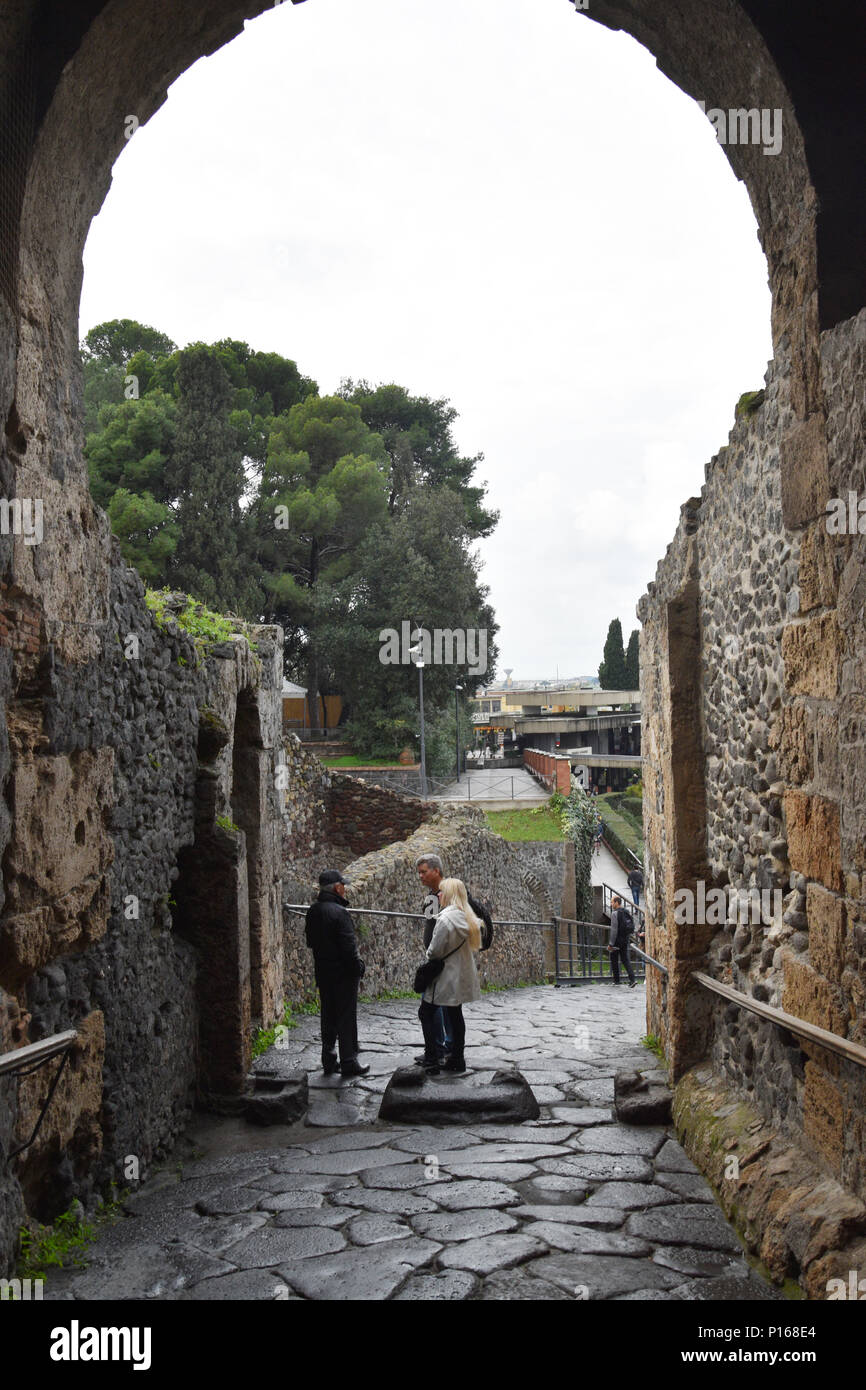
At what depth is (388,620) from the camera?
31312mm

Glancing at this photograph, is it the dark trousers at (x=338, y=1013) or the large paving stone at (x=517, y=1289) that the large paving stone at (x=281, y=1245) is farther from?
the dark trousers at (x=338, y=1013)

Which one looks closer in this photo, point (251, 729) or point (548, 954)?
point (251, 729)

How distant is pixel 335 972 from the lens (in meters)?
6.93

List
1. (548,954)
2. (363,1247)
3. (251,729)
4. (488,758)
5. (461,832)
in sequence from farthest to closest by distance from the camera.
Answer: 1. (488,758)
2. (548,954)
3. (461,832)
4. (251,729)
5. (363,1247)

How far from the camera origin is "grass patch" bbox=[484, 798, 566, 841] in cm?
2214

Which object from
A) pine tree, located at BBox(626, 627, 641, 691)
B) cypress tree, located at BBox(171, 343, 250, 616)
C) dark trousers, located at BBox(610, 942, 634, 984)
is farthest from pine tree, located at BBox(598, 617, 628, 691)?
dark trousers, located at BBox(610, 942, 634, 984)

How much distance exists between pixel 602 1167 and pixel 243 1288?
1.91m

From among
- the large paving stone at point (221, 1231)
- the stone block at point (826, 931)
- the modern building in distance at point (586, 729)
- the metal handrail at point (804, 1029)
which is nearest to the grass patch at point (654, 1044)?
the metal handrail at point (804, 1029)

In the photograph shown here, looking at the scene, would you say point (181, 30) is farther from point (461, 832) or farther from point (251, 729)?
point (461, 832)

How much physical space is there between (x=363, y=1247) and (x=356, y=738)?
27673mm

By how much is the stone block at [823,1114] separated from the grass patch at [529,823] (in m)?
17.4

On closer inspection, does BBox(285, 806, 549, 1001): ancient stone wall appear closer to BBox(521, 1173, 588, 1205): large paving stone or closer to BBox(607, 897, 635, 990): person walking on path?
BBox(607, 897, 635, 990): person walking on path

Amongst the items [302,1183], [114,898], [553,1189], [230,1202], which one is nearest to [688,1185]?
[553,1189]

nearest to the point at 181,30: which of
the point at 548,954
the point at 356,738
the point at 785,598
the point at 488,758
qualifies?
the point at 785,598
